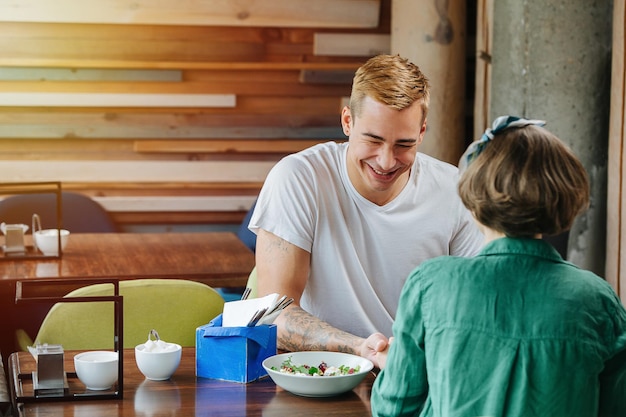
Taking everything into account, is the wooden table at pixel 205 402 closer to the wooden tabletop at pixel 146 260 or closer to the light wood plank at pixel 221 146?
the wooden tabletop at pixel 146 260

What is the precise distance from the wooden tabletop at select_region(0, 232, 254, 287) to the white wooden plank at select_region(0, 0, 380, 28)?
1433 mm

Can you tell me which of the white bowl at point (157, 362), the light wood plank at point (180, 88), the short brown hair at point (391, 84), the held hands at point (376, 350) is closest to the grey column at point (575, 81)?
the short brown hair at point (391, 84)

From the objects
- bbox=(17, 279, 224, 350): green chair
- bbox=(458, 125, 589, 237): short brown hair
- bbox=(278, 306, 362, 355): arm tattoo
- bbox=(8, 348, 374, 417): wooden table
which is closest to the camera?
bbox=(458, 125, 589, 237): short brown hair

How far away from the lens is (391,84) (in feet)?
9.13

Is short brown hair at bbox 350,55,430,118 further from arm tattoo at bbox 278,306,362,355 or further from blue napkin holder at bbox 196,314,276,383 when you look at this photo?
blue napkin holder at bbox 196,314,276,383

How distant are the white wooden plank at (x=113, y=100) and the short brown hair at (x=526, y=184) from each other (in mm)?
4330

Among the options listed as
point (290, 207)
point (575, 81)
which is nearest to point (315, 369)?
point (290, 207)

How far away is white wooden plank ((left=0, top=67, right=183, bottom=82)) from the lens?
573 cm

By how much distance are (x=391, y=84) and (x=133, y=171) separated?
11.4 feet

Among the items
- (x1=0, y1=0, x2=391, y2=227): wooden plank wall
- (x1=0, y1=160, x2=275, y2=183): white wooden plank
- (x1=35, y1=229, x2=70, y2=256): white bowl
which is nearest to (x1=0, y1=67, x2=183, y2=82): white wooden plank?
(x1=0, y1=0, x2=391, y2=227): wooden plank wall

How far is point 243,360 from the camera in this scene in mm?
2379

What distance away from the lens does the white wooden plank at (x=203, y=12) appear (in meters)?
5.61

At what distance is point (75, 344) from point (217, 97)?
10.8 ft

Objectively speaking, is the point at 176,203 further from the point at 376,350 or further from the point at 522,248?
the point at 522,248
